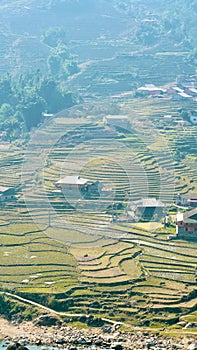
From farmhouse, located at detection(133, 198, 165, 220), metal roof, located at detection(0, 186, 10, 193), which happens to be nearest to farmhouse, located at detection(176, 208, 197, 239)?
farmhouse, located at detection(133, 198, 165, 220)

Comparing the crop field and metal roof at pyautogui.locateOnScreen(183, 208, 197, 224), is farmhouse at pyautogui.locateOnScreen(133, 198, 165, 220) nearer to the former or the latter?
the crop field

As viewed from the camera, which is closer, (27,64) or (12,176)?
(12,176)

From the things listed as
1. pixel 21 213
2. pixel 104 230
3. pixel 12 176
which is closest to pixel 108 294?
pixel 104 230

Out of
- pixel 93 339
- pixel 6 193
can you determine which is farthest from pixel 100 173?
pixel 93 339

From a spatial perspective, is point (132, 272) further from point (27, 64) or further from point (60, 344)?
point (27, 64)

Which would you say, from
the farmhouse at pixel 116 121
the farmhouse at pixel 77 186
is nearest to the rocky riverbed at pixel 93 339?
the farmhouse at pixel 77 186

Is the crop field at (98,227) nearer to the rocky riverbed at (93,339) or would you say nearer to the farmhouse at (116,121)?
the farmhouse at (116,121)
